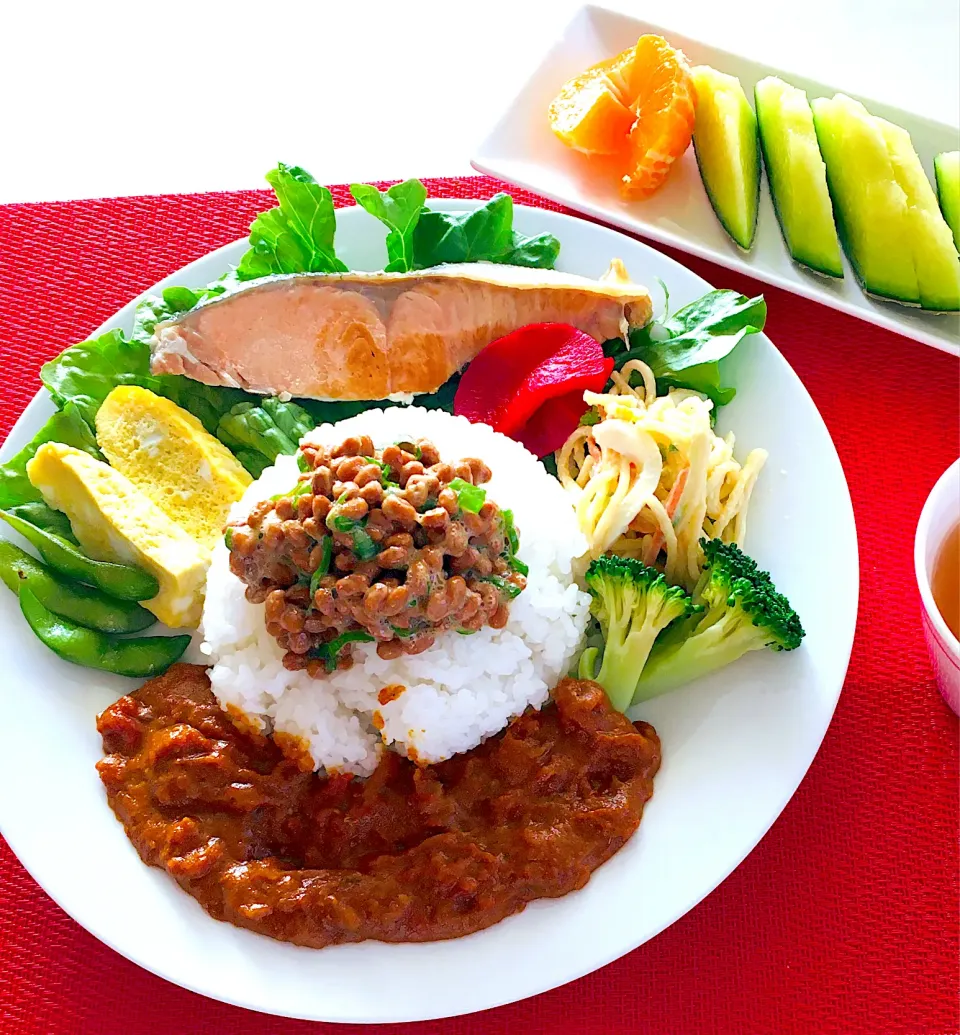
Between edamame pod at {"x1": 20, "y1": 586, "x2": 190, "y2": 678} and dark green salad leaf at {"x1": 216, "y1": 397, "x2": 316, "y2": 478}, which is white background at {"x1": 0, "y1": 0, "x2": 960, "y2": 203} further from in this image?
edamame pod at {"x1": 20, "y1": 586, "x2": 190, "y2": 678}

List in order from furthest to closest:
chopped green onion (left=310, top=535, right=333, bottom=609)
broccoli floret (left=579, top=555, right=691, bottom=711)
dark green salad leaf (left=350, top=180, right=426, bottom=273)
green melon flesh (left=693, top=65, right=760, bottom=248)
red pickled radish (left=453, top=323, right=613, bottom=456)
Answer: green melon flesh (left=693, top=65, right=760, bottom=248) → dark green salad leaf (left=350, top=180, right=426, bottom=273) → red pickled radish (left=453, top=323, right=613, bottom=456) → broccoli floret (left=579, top=555, right=691, bottom=711) → chopped green onion (left=310, top=535, right=333, bottom=609)

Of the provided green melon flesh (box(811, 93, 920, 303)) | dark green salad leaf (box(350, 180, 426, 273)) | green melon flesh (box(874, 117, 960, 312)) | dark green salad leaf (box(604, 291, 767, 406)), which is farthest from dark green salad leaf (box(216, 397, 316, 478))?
green melon flesh (box(874, 117, 960, 312))

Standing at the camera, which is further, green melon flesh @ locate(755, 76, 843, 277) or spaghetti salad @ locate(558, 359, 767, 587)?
green melon flesh @ locate(755, 76, 843, 277)

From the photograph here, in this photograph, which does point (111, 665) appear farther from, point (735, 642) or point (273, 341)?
point (735, 642)

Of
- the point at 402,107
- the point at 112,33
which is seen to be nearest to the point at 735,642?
the point at 402,107

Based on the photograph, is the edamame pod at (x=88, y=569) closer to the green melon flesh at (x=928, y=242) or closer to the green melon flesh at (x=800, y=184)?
the green melon flesh at (x=800, y=184)

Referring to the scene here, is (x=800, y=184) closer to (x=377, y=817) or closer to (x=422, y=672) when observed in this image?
(x=422, y=672)

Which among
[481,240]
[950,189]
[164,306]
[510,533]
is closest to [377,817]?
[510,533]
